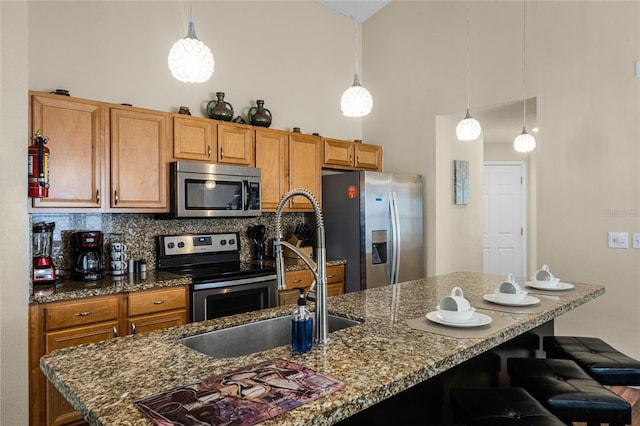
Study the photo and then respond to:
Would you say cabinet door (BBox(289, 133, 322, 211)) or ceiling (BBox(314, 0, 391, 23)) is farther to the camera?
ceiling (BBox(314, 0, 391, 23))

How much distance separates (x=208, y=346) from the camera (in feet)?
5.28

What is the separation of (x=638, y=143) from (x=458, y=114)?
5.18ft

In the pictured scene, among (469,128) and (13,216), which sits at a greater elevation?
(469,128)

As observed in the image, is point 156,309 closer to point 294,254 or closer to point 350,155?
point 294,254

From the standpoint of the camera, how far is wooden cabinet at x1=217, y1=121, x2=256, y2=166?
3.51 metres

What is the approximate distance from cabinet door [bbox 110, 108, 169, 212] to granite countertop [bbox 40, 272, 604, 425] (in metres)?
1.66

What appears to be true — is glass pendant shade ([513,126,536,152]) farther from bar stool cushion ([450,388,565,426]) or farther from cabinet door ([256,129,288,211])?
bar stool cushion ([450,388,565,426])

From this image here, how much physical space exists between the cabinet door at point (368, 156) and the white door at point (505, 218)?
8.00 feet

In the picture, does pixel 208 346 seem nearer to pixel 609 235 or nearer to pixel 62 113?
pixel 62 113

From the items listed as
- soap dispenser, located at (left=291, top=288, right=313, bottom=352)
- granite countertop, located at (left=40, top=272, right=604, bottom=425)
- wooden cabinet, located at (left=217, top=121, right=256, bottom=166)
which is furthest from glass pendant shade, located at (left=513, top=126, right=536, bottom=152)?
soap dispenser, located at (left=291, top=288, right=313, bottom=352)

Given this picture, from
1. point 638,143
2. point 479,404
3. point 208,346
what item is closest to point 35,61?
point 208,346

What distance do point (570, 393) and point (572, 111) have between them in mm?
2686

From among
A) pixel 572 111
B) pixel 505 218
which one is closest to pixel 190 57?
pixel 572 111

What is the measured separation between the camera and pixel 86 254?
9.68 ft
